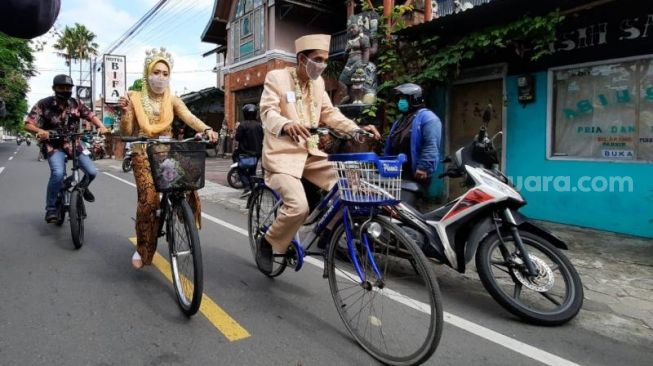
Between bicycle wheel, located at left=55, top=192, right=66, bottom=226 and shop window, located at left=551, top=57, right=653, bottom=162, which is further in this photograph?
shop window, located at left=551, top=57, right=653, bottom=162

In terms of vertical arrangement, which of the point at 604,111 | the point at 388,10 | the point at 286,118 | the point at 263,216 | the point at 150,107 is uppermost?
the point at 388,10

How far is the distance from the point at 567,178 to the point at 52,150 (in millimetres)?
6759

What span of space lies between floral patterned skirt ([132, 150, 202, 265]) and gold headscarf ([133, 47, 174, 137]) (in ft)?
0.87

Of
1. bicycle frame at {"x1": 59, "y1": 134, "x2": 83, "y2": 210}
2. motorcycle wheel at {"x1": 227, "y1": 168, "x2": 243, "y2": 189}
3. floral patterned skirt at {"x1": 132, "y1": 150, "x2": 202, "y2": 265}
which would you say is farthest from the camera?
motorcycle wheel at {"x1": 227, "y1": 168, "x2": 243, "y2": 189}

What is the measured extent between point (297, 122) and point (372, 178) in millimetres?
744

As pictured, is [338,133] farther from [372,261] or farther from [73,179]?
[73,179]

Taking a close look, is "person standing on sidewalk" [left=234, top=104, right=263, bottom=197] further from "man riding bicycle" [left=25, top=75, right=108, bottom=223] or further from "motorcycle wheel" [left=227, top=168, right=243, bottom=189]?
"man riding bicycle" [left=25, top=75, right=108, bottom=223]

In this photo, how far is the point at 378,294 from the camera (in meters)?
2.92

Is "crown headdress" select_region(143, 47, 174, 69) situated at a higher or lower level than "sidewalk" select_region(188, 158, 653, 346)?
higher

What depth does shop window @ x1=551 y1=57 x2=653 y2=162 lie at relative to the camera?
6090 mm

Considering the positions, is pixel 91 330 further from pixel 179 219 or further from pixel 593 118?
pixel 593 118

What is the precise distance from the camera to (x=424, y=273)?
238 centimetres

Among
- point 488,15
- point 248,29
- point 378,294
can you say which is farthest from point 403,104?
point 248,29

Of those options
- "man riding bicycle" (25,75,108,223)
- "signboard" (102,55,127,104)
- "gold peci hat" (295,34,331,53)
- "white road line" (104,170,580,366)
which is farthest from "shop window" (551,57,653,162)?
"signboard" (102,55,127,104)
